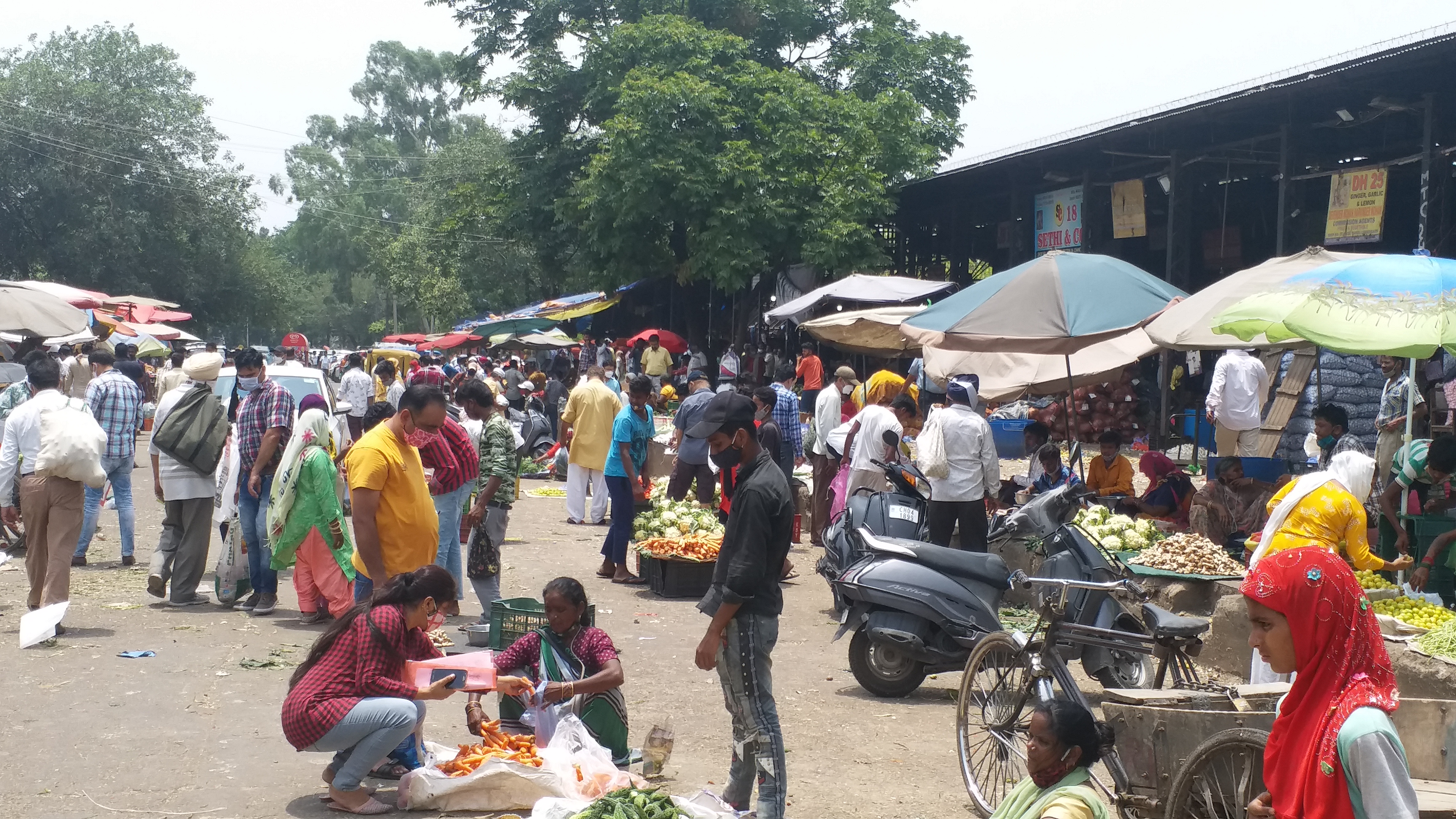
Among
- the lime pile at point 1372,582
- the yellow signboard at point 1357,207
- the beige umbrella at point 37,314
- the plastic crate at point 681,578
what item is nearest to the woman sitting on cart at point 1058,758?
the lime pile at point 1372,582

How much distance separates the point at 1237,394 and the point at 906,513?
17.3 feet

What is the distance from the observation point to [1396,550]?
28.5ft

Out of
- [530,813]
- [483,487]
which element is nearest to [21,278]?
[483,487]

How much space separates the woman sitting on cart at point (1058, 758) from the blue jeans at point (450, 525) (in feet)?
17.3

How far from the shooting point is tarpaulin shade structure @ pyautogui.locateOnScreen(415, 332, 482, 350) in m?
39.6

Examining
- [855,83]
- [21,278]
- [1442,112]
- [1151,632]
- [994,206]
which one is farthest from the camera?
[21,278]

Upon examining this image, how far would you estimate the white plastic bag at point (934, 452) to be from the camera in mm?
8938

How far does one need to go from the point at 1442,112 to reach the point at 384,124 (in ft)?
217

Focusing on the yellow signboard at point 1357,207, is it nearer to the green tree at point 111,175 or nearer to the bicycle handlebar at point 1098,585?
the bicycle handlebar at point 1098,585

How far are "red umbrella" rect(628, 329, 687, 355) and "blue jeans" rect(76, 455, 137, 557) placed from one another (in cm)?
1704

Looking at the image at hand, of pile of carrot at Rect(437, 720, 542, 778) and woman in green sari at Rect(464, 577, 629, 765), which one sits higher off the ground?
woman in green sari at Rect(464, 577, 629, 765)

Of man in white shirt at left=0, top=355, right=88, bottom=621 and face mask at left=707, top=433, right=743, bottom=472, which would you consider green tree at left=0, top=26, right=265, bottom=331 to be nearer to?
man in white shirt at left=0, top=355, right=88, bottom=621

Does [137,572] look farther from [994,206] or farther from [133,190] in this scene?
[133,190]

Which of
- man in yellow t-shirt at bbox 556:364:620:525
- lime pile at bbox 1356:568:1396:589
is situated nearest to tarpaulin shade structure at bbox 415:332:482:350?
man in yellow t-shirt at bbox 556:364:620:525
